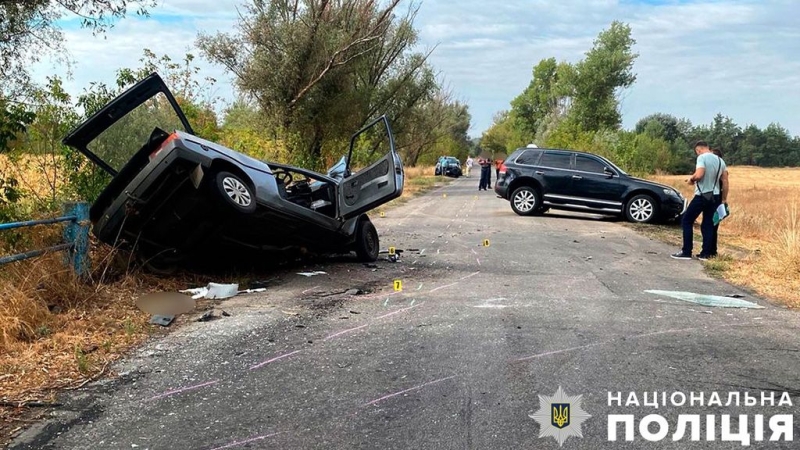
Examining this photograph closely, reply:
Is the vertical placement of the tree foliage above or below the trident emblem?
above

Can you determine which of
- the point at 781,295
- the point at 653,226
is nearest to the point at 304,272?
the point at 781,295

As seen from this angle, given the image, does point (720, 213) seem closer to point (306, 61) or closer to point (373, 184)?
point (373, 184)

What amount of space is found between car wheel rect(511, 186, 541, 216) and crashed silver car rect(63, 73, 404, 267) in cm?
Answer: 972

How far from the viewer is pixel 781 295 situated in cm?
765

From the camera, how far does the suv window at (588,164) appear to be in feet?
56.9

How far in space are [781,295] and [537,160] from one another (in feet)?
35.5

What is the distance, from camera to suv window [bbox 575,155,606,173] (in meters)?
17.3

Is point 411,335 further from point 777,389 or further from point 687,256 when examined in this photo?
point 687,256

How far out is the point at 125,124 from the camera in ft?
26.0

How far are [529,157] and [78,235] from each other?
44.3 feet

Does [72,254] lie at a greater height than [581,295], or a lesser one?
greater

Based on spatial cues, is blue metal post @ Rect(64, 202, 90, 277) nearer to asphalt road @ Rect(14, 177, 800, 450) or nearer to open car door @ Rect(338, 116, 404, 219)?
asphalt road @ Rect(14, 177, 800, 450)

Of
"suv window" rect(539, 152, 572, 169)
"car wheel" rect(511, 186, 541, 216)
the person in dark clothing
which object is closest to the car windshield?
"car wheel" rect(511, 186, 541, 216)

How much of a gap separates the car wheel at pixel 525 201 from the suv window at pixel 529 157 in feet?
2.40
